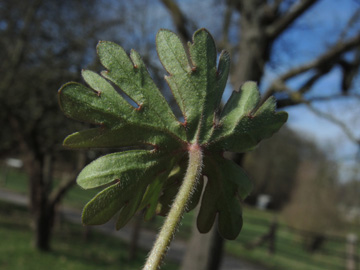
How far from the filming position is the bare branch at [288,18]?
3.61 meters

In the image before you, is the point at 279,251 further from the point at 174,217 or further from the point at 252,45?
the point at 174,217

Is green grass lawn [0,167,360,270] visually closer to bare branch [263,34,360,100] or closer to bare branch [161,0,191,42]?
bare branch [161,0,191,42]

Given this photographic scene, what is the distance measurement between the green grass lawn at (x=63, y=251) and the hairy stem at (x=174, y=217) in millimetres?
5405

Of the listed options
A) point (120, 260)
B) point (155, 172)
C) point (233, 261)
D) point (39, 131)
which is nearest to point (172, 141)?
point (155, 172)

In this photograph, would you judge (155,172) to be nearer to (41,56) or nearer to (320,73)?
(320,73)

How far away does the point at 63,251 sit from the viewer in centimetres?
820

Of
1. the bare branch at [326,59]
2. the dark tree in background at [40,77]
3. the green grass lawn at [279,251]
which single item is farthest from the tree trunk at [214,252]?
the green grass lawn at [279,251]

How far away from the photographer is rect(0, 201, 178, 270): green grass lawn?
697 centimetres

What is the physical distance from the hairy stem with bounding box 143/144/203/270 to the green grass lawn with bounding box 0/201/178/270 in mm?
5405

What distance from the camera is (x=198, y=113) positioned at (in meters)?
0.45

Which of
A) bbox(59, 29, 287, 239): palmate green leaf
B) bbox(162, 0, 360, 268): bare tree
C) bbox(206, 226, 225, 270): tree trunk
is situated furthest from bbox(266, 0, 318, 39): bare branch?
bbox(59, 29, 287, 239): palmate green leaf

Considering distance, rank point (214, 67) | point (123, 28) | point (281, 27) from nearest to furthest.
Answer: point (214, 67)
point (281, 27)
point (123, 28)

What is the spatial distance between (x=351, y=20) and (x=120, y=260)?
6.68 metres

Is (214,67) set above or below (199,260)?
above
